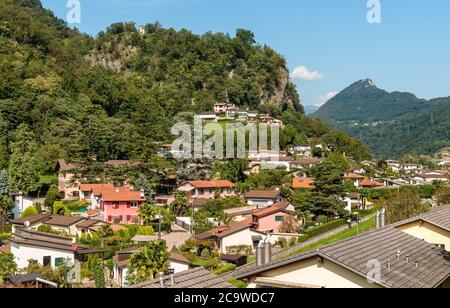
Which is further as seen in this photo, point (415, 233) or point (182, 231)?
point (182, 231)

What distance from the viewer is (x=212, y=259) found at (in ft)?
80.8

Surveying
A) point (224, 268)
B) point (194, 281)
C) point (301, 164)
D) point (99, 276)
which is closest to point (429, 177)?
point (301, 164)

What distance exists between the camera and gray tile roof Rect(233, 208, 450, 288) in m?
6.96

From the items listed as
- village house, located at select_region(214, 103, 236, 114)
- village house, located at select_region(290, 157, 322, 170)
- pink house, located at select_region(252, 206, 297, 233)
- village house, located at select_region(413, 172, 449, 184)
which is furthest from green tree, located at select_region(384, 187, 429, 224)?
village house, located at select_region(214, 103, 236, 114)

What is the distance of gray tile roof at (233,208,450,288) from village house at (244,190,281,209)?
27568mm

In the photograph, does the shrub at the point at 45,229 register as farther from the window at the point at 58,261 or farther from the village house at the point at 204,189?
the village house at the point at 204,189

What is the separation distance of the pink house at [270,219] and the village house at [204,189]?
7.43m

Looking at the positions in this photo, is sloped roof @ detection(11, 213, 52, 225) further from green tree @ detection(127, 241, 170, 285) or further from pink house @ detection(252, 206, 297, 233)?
green tree @ detection(127, 241, 170, 285)

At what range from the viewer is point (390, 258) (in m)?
7.84

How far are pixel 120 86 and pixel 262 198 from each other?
1183 inches

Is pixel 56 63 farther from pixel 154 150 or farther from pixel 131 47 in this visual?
pixel 154 150

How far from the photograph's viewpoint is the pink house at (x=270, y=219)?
31.2m

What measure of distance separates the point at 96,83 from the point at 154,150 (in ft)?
64.2
